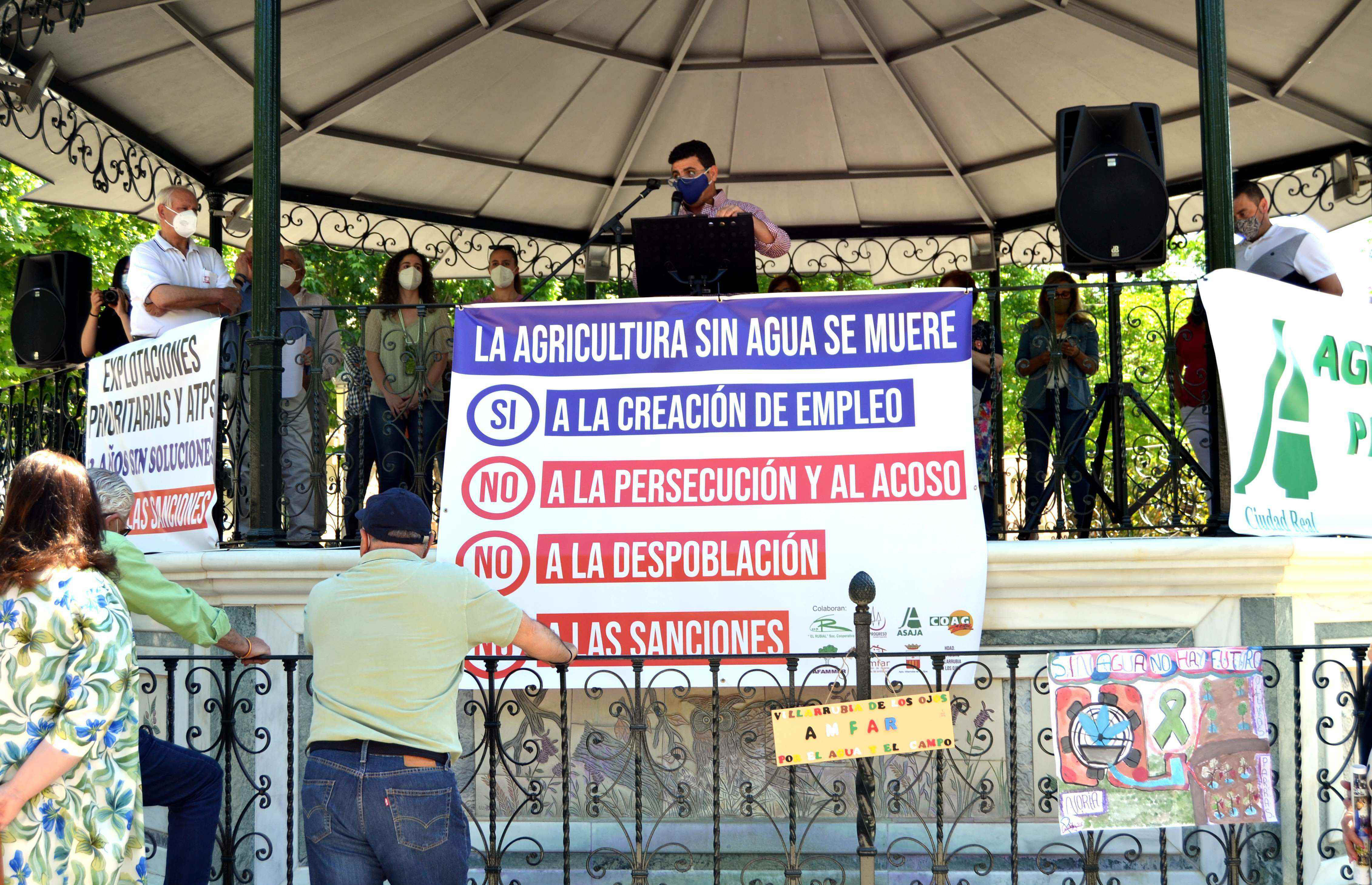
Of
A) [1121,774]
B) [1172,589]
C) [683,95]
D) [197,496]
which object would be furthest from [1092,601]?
[683,95]

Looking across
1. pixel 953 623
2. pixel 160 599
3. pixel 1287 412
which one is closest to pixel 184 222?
pixel 160 599

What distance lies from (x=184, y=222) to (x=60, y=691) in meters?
4.02

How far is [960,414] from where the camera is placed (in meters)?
5.60

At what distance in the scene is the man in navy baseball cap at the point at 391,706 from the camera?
4090mm

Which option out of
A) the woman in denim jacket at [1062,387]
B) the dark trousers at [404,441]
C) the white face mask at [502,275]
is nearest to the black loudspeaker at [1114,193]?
the woman in denim jacket at [1062,387]

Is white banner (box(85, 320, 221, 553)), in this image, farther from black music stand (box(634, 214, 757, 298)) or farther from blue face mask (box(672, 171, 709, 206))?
blue face mask (box(672, 171, 709, 206))

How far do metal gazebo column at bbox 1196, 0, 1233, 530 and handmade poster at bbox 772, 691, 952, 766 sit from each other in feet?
7.18

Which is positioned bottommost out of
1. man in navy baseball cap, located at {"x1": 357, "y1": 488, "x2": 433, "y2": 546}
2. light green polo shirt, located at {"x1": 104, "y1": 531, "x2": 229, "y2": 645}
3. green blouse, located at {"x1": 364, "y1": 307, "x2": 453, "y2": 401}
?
light green polo shirt, located at {"x1": 104, "y1": 531, "x2": 229, "y2": 645}

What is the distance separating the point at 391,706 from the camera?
4.16 m

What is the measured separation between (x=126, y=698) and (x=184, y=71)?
5.88 metres

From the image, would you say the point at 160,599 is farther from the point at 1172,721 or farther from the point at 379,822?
the point at 1172,721

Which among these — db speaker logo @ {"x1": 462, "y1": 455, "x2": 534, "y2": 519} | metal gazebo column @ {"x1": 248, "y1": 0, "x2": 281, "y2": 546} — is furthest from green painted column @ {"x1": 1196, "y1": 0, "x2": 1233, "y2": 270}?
metal gazebo column @ {"x1": 248, "y1": 0, "x2": 281, "y2": 546}

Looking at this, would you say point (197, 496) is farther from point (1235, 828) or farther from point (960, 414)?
point (1235, 828)

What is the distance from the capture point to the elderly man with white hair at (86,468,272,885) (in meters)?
4.69
